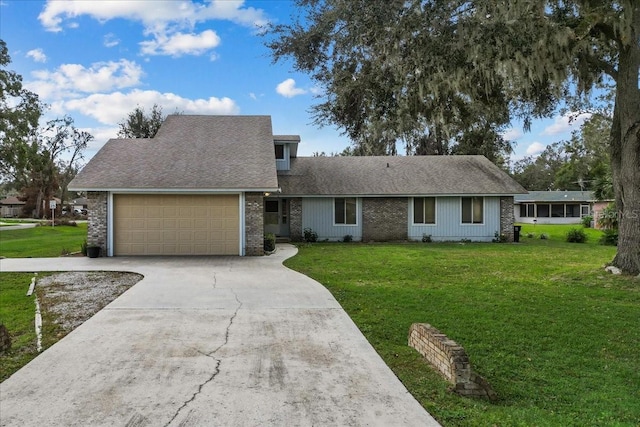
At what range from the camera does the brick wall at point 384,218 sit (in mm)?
20547

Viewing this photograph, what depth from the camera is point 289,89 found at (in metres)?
15.6

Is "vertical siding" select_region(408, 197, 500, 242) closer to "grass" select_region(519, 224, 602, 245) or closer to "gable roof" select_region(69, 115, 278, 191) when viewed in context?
"grass" select_region(519, 224, 602, 245)

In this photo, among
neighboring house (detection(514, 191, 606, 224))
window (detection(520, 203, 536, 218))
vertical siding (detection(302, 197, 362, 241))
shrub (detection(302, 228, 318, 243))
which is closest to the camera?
shrub (detection(302, 228, 318, 243))

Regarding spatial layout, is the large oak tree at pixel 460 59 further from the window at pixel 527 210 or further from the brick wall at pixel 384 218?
the window at pixel 527 210

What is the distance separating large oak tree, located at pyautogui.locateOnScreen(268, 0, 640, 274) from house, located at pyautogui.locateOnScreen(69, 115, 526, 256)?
18.5 ft

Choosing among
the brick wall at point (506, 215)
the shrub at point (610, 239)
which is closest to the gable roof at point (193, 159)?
the brick wall at point (506, 215)

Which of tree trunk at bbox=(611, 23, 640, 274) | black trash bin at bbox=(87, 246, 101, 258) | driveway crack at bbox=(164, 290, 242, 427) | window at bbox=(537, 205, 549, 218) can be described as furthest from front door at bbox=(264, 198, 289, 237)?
window at bbox=(537, 205, 549, 218)

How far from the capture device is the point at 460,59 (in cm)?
879

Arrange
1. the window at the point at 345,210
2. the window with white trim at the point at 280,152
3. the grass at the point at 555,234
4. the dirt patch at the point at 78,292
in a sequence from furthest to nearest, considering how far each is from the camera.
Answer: the grass at the point at 555,234, the window with white trim at the point at 280,152, the window at the point at 345,210, the dirt patch at the point at 78,292

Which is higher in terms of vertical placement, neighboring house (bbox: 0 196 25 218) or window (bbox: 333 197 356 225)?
neighboring house (bbox: 0 196 25 218)

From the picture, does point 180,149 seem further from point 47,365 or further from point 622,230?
point 622,230

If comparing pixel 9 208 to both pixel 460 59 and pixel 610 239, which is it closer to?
pixel 610 239

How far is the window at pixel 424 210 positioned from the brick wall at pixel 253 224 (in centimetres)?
848

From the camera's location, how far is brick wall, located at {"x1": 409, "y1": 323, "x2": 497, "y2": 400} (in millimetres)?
4234
